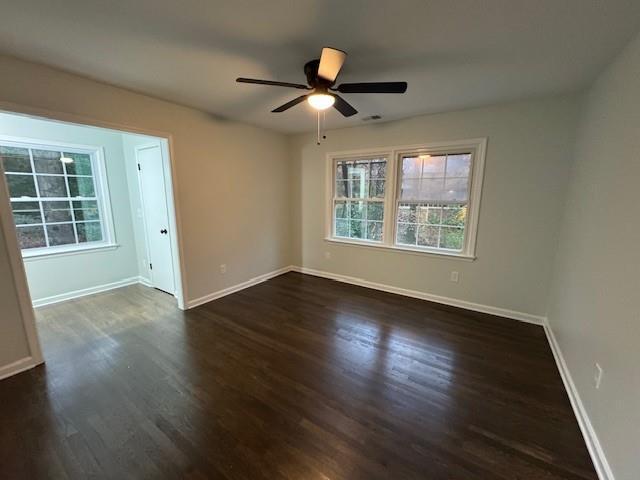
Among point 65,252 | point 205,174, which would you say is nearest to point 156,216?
point 205,174

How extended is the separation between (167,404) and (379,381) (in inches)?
61.0

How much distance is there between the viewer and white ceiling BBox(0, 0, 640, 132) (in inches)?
54.8

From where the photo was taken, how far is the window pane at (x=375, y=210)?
3879 mm

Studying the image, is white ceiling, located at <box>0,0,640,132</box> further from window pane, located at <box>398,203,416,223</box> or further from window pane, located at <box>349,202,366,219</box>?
window pane, located at <box>349,202,366,219</box>

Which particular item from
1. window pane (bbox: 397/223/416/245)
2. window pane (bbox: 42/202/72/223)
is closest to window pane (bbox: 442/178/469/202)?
window pane (bbox: 397/223/416/245)

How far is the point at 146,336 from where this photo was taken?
2.66 meters

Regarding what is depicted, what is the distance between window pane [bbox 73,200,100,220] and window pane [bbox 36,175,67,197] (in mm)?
191

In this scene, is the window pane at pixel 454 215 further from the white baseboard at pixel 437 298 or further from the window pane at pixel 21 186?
the window pane at pixel 21 186

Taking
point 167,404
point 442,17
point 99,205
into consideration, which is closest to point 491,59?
point 442,17

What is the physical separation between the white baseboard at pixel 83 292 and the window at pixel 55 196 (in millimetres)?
597

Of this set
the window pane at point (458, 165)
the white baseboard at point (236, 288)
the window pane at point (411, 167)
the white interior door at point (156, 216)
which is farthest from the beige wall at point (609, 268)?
the white interior door at point (156, 216)

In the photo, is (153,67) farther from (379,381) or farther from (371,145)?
(379,381)

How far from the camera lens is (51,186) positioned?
3457 mm

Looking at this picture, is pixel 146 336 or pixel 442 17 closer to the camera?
pixel 442 17
